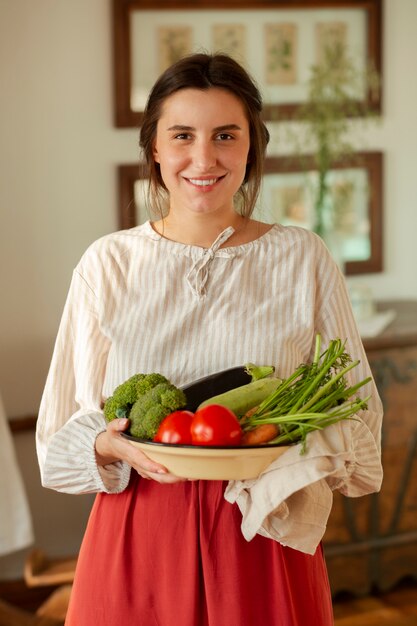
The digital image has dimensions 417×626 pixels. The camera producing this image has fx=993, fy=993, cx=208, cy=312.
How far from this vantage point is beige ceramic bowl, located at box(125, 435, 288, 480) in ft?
4.50

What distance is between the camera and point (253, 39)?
3.41 metres

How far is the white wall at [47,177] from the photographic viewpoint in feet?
10.1

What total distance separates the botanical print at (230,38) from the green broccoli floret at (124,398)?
2.03 m

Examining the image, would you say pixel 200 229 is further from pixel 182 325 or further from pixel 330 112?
pixel 330 112

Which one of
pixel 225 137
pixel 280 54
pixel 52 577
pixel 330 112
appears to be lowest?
pixel 52 577

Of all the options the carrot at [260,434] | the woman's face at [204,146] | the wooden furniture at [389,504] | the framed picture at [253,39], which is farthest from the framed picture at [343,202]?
the carrot at [260,434]

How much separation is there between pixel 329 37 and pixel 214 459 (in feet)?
8.14

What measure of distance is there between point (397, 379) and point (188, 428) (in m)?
1.98

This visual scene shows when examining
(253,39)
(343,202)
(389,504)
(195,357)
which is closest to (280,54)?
(253,39)

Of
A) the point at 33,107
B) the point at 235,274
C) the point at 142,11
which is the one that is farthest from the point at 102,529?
the point at 142,11

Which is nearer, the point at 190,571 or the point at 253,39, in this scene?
the point at 190,571

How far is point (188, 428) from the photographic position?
1414mm

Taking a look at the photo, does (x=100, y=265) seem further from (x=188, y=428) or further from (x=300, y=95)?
(x=300, y=95)

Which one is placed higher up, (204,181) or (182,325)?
(204,181)
